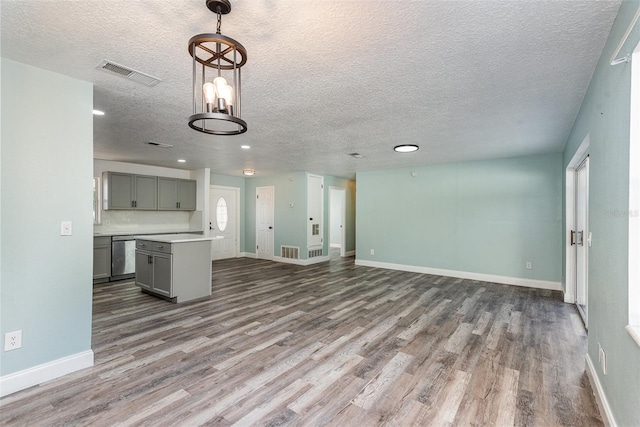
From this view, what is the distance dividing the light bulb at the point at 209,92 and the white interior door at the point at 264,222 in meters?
6.53

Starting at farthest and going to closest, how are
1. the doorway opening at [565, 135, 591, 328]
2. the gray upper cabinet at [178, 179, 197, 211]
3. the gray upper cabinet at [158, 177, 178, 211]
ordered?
the gray upper cabinet at [178, 179, 197, 211] < the gray upper cabinet at [158, 177, 178, 211] < the doorway opening at [565, 135, 591, 328]

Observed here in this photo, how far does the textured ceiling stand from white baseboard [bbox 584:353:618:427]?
2.24m

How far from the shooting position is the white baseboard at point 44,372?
6.79 feet

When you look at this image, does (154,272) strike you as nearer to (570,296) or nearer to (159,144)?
(159,144)

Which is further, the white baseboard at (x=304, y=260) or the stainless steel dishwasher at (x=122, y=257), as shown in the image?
the white baseboard at (x=304, y=260)

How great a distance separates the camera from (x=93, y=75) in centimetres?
234

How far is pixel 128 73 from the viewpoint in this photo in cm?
230

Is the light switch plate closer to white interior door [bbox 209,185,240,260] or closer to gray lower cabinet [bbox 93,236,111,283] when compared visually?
gray lower cabinet [bbox 93,236,111,283]

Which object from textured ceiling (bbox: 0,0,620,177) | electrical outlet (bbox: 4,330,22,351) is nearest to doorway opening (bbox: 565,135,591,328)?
textured ceiling (bbox: 0,0,620,177)

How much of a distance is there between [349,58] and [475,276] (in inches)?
202

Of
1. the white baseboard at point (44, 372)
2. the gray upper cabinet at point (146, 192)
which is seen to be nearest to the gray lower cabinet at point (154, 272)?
the white baseboard at point (44, 372)

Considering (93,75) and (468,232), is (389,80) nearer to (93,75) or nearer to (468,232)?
(93,75)

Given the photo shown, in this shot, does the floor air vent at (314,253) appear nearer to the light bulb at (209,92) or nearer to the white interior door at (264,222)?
the white interior door at (264,222)

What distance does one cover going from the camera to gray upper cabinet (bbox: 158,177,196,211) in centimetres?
666
